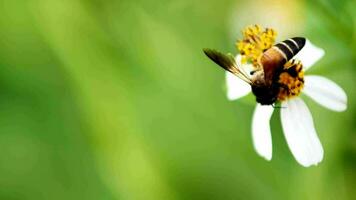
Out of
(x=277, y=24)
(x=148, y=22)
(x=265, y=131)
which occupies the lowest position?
(x=265, y=131)

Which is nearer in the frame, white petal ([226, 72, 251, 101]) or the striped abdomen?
the striped abdomen

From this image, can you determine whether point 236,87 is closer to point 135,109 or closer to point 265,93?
point 265,93

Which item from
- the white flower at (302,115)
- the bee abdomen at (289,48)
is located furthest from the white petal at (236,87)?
A: the bee abdomen at (289,48)

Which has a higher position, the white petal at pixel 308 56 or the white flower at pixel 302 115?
the white petal at pixel 308 56

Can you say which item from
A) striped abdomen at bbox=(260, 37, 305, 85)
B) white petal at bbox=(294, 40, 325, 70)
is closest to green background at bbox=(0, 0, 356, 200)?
white petal at bbox=(294, 40, 325, 70)

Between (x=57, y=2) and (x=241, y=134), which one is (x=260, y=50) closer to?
(x=241, y=134)

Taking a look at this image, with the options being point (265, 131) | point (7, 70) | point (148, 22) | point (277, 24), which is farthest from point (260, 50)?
point (7, 70)

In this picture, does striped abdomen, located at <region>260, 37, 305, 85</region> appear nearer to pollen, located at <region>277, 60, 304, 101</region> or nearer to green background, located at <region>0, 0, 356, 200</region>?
pollen, located at <region>277, 60, 304, 101</region>

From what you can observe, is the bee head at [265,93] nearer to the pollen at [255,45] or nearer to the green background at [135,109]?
the pollen at [255,45]
